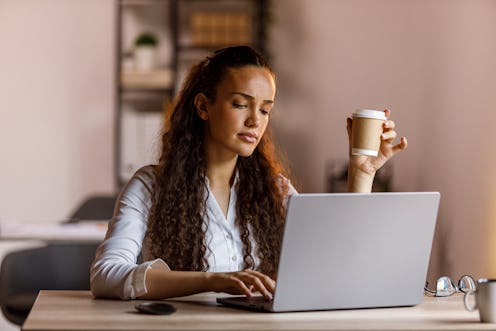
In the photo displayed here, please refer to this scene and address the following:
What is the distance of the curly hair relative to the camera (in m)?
2.32

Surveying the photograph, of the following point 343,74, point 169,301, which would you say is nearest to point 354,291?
point 169,301

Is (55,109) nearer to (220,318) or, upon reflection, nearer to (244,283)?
(244,283)

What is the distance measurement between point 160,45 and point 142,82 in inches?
13.0

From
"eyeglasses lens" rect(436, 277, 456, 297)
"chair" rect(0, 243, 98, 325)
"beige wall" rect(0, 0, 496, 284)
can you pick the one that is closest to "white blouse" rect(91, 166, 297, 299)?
"eyeglasses lens" rect(436, 277, 456, 297)

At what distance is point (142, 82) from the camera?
5715 millimetres

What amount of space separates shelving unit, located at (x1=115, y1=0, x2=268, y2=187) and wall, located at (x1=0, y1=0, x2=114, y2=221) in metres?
0.16

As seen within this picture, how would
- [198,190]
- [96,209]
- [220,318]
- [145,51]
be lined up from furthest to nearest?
1. [145,51]
2. [96,209]
3. [198,190]
4. [220,318]

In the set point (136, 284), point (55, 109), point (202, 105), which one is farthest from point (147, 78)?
point (136, 284)

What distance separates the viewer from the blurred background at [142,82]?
5273 millimetres

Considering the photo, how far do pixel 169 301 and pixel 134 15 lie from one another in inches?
163

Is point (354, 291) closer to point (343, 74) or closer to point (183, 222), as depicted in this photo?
point (183, 222)

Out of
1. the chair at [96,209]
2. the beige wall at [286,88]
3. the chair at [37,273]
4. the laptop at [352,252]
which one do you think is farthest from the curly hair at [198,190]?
A: the chair at [96,209]

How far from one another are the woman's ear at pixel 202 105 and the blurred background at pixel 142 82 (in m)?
2.56

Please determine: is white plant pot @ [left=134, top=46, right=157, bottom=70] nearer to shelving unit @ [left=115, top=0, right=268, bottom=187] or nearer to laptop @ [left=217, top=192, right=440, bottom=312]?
shelving unit @ [left=115, top=0, right=268, bottom=187]
